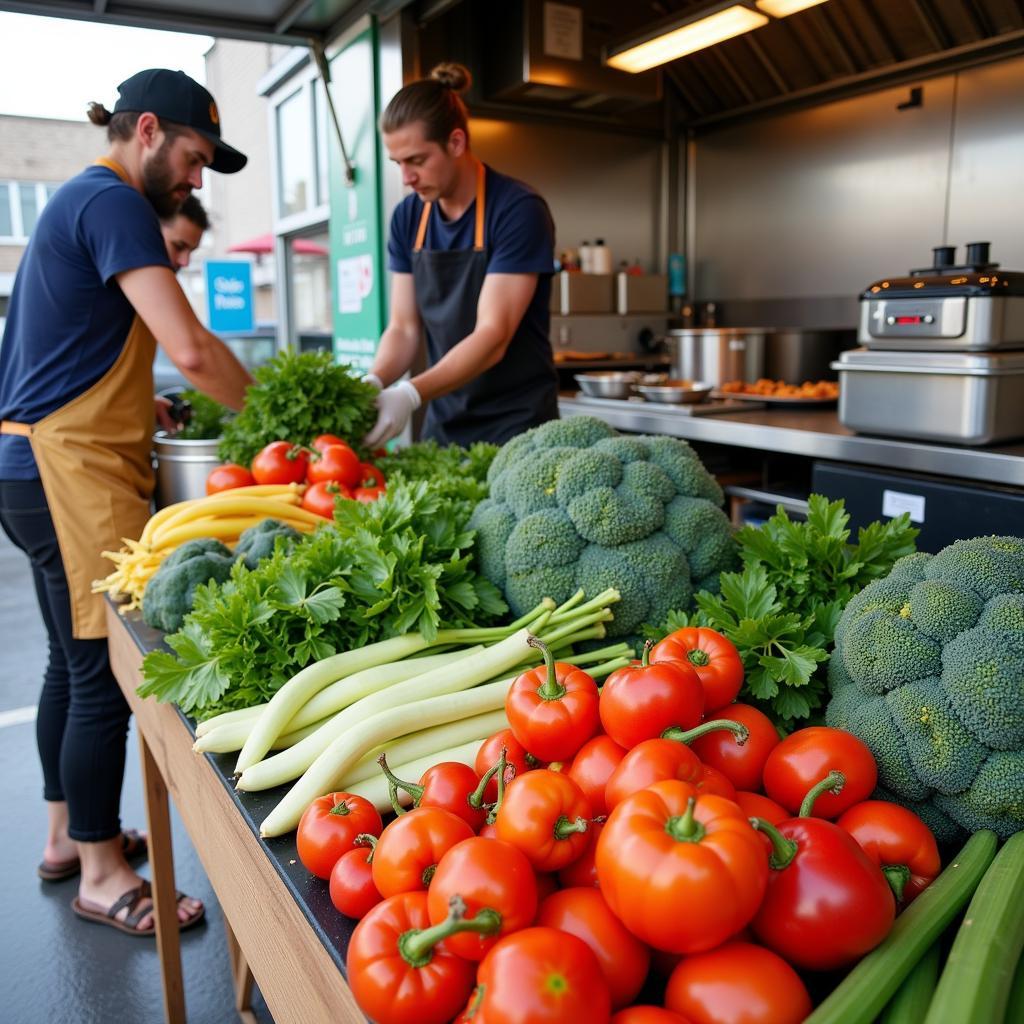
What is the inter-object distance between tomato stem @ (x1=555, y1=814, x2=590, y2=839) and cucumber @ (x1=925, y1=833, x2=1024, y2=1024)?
261 millimetres

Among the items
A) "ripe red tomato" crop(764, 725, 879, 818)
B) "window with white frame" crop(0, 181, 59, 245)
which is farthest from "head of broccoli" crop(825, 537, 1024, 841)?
"window with white frame" crop(0, 181, 59, 245)

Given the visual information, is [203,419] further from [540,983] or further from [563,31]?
[563,31]

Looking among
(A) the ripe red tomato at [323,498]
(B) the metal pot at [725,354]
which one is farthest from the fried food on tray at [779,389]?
(A) the ripe red tomato at [323,498]

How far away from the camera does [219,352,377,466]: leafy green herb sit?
2.12m

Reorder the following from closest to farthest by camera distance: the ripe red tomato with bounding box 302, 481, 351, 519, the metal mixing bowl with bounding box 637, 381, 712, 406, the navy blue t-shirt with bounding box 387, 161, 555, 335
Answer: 1. the ripe red tomato with bounding box 302, 481, 351, 519
2. the navy blue t-shirt with bounding box 387, 161, 555, 335
3. the metal mixing bowl with bounding box 637, 381, 712, 406

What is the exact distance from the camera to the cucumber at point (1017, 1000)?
2.05ft

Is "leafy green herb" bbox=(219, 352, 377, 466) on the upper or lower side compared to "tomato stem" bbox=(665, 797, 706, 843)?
upper

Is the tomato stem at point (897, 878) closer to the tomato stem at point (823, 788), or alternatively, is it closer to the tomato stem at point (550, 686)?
the tomato stem at point (823, 788)

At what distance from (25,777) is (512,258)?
235 centimetres

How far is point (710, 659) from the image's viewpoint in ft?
3.05

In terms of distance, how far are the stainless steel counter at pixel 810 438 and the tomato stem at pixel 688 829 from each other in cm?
201

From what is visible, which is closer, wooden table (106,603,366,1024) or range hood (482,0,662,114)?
wooden table (106,603,366,1024)

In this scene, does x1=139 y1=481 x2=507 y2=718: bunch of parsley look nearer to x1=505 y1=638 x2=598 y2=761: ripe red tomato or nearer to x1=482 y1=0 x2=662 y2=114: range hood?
x1=505 y1=638 x2=598 y2=761: ripe red tomato

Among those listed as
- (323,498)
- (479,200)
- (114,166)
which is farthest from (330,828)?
(479,200)
